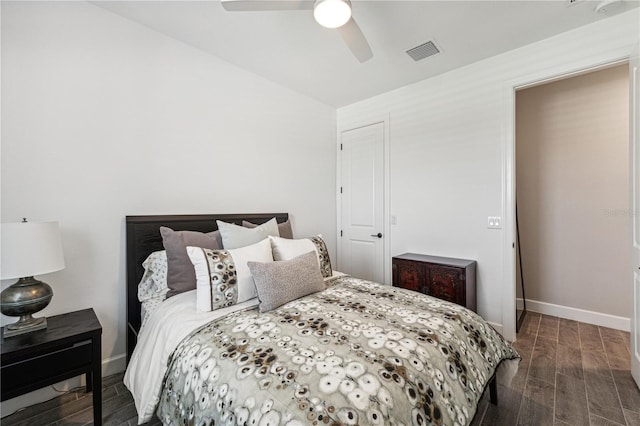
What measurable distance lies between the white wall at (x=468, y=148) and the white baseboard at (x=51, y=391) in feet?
9.32

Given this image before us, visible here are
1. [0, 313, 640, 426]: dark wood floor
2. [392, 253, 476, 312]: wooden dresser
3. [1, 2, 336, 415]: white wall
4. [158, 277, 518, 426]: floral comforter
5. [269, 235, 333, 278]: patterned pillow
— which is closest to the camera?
[158, 277, 518, 426]: floral comforter

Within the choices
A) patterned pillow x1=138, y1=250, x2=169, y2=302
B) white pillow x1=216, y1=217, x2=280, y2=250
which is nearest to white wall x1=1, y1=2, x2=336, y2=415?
patterned pillow x1=138, y1=250, x2=169, y2=302

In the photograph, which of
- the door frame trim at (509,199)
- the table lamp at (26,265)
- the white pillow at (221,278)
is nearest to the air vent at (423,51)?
the door frame trim at (509,199)

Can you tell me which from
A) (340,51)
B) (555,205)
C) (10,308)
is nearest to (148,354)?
(10,308)

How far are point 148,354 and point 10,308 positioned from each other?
0.73 metres

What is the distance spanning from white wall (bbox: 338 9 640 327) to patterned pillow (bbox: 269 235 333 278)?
1.40m

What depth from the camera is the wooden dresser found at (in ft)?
8.48

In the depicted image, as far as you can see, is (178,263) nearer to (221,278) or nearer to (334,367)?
(221,278)

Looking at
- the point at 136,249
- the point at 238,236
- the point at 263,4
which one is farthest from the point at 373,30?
the point at 136,249

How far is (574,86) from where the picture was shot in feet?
10.1

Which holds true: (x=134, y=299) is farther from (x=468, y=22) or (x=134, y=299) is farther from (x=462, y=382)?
(x=468, y=22)

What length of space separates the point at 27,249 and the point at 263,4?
1808 millimetres

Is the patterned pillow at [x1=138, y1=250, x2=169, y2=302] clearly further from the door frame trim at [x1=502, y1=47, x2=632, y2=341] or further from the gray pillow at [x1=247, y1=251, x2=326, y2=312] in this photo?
the door frame trim at [x1=502, y1=47, x2=632, y2=341]

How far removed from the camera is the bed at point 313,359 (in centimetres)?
97
